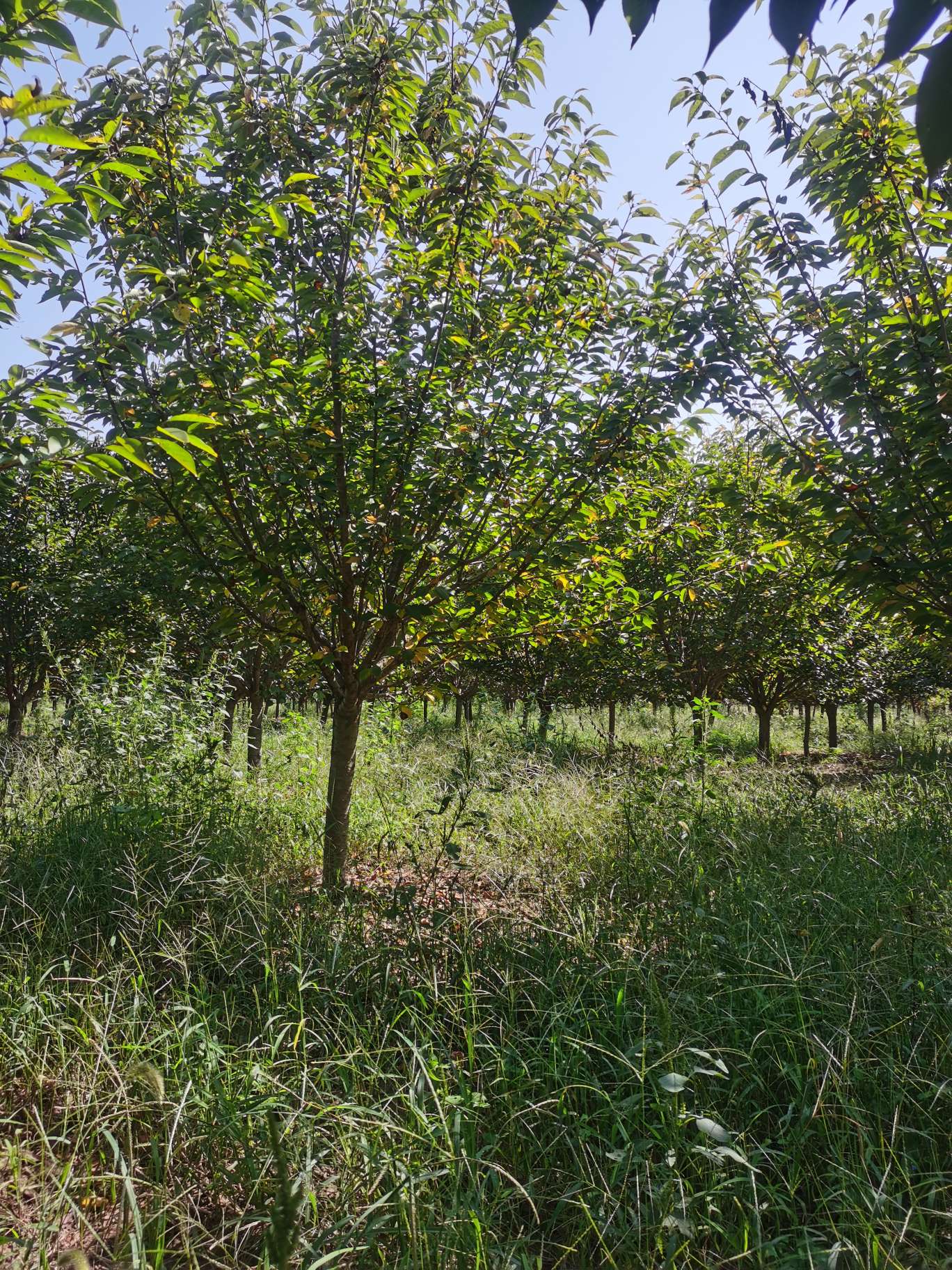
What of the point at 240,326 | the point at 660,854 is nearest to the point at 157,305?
the point at 240,326

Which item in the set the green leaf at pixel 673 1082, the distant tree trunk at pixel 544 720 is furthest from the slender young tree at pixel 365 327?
the distant tree trunk at pixel 544 720

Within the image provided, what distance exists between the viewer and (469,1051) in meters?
2.36

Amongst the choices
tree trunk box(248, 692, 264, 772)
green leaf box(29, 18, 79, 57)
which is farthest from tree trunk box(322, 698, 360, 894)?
tree trunk box(248, 692, 264, 772)

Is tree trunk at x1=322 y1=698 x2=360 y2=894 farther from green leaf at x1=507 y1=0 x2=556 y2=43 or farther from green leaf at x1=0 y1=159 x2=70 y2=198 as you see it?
green leaf at x1=507 y1=0 x2=556 y2=43

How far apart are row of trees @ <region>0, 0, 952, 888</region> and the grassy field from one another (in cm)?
106

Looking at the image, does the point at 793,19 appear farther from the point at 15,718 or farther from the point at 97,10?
the point at 15,718

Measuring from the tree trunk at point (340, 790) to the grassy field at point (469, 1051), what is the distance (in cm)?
33

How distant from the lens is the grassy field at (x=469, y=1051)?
1.82 m

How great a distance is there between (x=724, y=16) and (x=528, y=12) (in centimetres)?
21

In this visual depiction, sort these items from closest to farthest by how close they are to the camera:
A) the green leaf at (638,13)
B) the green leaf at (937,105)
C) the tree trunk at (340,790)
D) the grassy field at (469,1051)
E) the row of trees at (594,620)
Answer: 1. the green leaf at (937,105)
2. the green leaf at (638,13)
3. the grassy field at (469,1051)
4. the tree trunk at (340,790)
5. the row of trees at (594,620)

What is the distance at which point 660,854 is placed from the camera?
454 cm

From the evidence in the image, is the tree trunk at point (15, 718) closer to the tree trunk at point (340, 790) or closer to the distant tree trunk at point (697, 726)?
the tree trunk at point (340, 790)

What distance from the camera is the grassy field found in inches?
71.5

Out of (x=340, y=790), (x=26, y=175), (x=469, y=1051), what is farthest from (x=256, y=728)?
(x=26, y=175)
